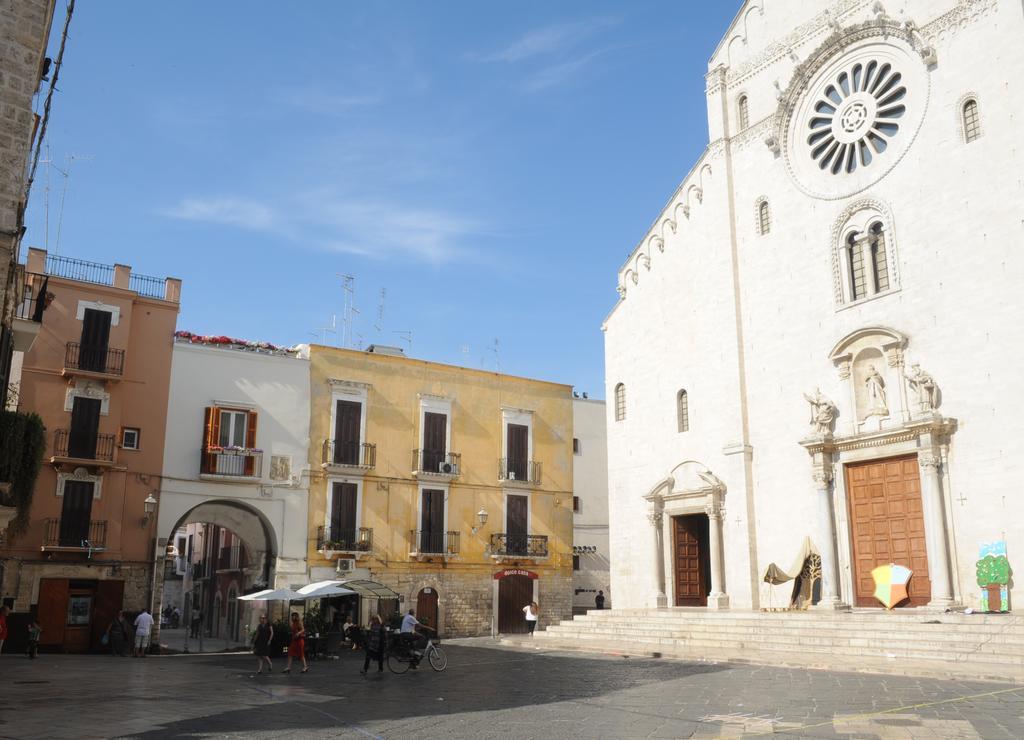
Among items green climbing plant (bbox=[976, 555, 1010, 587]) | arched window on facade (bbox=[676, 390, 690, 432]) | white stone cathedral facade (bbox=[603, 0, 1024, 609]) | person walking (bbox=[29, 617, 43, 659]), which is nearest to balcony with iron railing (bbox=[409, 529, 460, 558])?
white stone cathedral facade (bbox=[603, 0, 1024, 609])

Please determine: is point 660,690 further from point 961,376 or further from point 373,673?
point 961,376

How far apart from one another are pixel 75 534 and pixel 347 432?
855 cm

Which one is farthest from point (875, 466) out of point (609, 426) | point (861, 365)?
point (609, 426)

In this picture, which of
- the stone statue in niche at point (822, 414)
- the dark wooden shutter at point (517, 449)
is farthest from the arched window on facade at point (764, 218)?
the dark wooden shutter at point (517, 449)

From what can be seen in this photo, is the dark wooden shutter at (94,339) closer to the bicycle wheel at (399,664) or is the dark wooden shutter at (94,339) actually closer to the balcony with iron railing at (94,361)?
the balcony with iron railing at (94,361)

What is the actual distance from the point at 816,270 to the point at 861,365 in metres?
2.87

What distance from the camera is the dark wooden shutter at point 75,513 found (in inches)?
992

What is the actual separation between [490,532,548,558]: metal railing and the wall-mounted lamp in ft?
36.9

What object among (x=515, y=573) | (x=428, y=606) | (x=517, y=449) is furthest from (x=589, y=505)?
(x=428, y=606)

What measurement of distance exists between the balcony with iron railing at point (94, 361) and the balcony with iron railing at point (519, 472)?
13030mm

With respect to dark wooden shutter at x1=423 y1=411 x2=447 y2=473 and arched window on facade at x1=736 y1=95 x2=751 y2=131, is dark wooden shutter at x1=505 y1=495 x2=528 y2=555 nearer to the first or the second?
dark wooden shutter at x1=423 y1=411 x2=447 y2=473

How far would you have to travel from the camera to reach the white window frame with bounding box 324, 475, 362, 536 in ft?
95.7

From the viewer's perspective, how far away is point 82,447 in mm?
25734

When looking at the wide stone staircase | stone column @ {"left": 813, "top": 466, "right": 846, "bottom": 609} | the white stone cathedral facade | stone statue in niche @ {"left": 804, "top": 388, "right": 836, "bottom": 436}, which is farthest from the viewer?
stone statue in niche @ {"left": 804, "top": 388, "right": 836, "bottom": 436}
